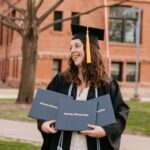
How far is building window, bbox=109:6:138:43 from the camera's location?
37.5m

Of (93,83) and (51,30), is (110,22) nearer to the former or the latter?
(51,30)

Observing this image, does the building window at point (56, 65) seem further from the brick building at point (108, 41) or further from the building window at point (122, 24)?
the building window at point (122, 24)

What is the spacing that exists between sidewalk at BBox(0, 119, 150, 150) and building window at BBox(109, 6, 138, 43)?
23704mm

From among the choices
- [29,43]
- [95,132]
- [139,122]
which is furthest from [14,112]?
[95,132]

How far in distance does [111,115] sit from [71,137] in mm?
376

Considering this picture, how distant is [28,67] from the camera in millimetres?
21078

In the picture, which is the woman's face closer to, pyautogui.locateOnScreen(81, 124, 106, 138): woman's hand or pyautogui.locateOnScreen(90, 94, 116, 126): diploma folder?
pyautogui.locateOnScreen(90, 94, 116, 126): diploma folder

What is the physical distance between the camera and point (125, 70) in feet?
123

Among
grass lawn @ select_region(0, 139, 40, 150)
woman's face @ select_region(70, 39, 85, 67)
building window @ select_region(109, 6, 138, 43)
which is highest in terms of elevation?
building window @ select_region(109, 6, 138, 43)

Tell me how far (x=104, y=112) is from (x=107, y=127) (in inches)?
4.8

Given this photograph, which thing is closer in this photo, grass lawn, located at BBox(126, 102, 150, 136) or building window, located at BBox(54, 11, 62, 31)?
grass lawn, located at BBox(126, 102, 150, 136)

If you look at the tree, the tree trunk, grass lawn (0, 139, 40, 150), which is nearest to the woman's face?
grass lawn (0, 139, 40, 150)

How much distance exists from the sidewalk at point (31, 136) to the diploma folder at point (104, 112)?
6.90 metres

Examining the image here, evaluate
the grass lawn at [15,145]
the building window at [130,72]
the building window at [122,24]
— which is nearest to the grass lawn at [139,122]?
the grass lawn at [15,145]
